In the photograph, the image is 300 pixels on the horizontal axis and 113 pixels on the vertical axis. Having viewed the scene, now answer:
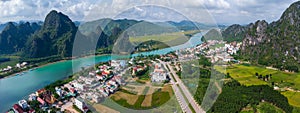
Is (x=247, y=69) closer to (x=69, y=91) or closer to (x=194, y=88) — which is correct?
(x=194, y=88)

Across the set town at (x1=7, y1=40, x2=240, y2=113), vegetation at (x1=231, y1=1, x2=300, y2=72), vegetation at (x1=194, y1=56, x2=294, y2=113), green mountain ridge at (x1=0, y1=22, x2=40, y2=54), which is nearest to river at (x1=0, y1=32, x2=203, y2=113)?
town at (x1=7, y1=40, x2=240, y2=113)

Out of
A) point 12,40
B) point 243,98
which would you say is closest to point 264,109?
point 243,98

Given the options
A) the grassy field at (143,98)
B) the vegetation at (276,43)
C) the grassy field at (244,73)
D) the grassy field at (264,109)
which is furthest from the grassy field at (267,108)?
the vegetation at (276,43)

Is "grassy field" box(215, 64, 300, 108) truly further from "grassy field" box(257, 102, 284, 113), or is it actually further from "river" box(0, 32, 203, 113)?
"river" box(0, 32, 203, 113)

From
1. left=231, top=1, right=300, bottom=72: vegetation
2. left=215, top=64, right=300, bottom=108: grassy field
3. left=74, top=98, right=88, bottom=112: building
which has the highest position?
left=231, top=1, right=300, bottom=72: vegetation

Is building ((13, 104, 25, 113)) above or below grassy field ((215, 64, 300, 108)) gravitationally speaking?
below

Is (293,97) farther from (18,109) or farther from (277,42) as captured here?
(277,42)

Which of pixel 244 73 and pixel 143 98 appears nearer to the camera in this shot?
pixel 143 98

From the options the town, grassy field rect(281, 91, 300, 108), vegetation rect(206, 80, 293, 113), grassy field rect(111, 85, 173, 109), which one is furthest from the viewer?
grassy field rect(281, 91, 300, 108)
